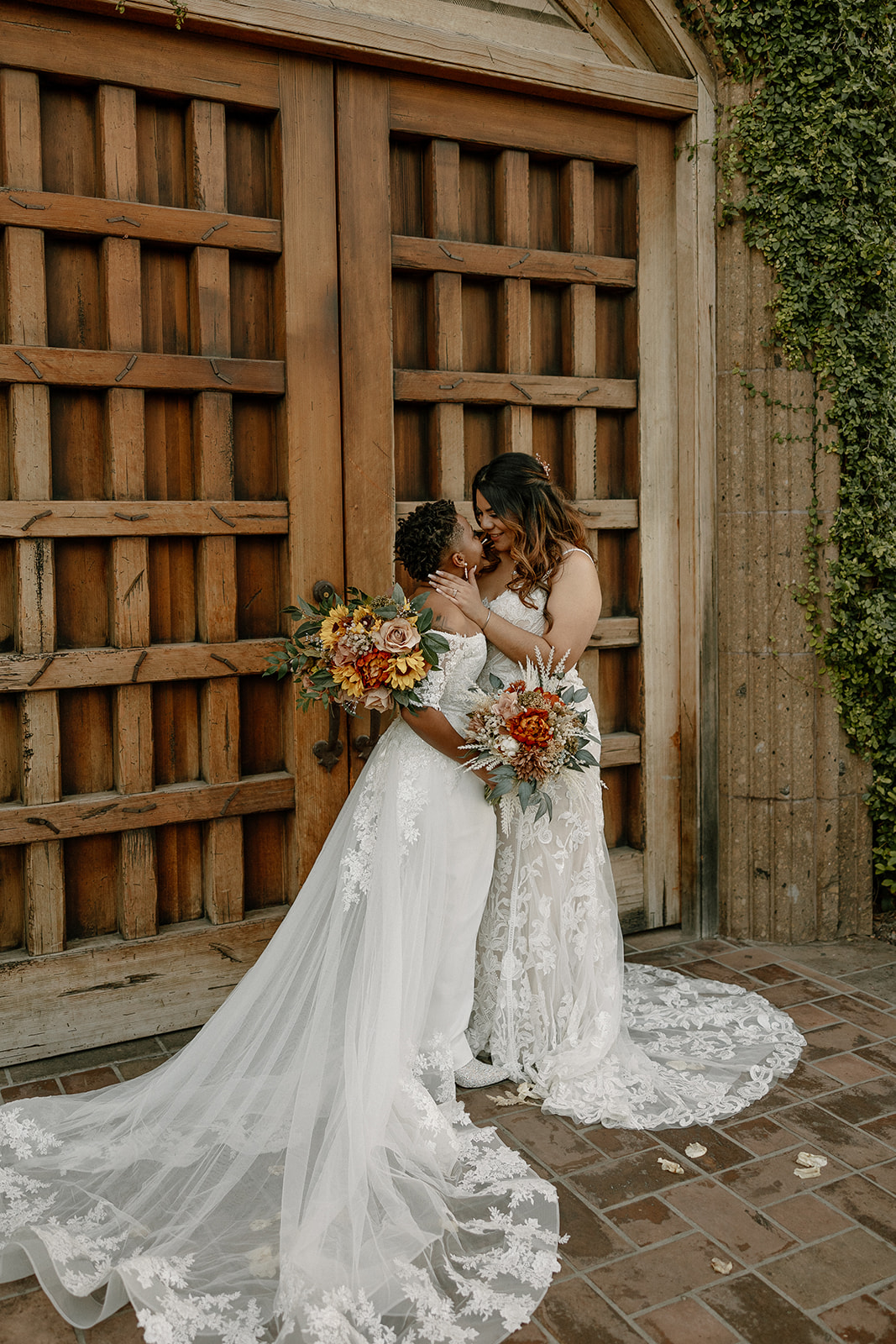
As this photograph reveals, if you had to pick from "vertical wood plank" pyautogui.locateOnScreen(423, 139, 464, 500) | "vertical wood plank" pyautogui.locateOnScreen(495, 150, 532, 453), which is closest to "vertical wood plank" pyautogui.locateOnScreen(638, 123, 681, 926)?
"vertical wood plank" pyautogui.locateOnScreen(495, 150, 532, 453)

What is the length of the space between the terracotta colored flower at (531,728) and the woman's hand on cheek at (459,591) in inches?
15.9

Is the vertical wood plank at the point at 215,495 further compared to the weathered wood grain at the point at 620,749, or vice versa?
the weathered wood grain at the point at 620,749

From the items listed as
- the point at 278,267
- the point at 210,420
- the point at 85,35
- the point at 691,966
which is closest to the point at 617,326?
the point at 278,267

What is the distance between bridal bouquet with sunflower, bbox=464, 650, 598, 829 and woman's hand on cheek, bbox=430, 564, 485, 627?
9.7 inches

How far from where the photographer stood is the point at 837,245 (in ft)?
13.9

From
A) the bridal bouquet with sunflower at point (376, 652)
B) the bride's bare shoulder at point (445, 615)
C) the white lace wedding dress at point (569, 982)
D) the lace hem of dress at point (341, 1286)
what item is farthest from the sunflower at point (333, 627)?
the lace hem of dress at point (341, 1286)

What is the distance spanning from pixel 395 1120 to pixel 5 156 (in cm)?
313

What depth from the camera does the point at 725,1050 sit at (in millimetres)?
3465

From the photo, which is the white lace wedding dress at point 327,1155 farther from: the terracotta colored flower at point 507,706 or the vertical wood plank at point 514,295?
the vertical wood plank at point 514,295

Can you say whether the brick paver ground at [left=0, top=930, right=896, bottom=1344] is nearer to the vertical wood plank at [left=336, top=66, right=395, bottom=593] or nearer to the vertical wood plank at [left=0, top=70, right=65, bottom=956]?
the vertical wood plank at [left=0, top=70, right=65, bottom=956]

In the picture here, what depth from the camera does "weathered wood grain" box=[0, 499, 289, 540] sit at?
3.35 meters

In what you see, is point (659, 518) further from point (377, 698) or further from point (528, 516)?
point (377, 698)

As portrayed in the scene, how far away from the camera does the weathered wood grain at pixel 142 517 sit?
335 centimetres

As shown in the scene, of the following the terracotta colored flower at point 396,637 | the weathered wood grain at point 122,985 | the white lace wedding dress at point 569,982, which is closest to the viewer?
the terracotta colored flower at point 396,637
